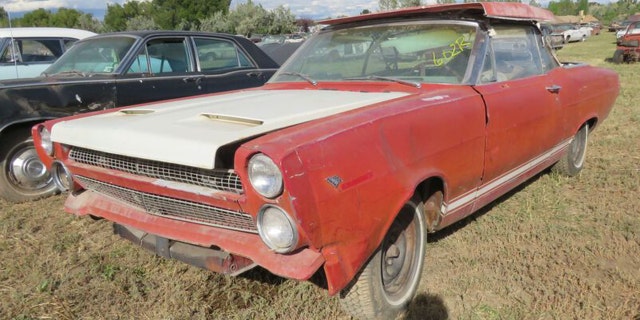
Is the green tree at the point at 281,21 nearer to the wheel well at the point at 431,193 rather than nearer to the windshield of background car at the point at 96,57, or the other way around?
the windshield of background car at the point at 96,57

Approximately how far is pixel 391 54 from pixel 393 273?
5.01 feet

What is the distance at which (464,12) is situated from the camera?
326 centimetres

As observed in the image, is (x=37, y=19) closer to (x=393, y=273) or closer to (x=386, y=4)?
(x=386, y=4)

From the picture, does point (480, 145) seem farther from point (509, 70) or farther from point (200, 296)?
point (200, 296)

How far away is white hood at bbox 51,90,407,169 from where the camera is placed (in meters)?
2.08

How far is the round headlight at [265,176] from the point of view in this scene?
188 centimetres

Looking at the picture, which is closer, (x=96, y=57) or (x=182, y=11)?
(x=96, y=57)

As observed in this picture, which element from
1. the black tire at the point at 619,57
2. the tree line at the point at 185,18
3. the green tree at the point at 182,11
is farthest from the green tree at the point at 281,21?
the black tire at the point at 619,57

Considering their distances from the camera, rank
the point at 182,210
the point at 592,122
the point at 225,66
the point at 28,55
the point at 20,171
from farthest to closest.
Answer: the point at 28,55
the point at 225,66
the point at 592,122
the point at 20,171
the point at 182,210

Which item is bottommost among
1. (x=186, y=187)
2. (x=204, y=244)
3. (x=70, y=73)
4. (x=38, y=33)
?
(x=204, y=244)

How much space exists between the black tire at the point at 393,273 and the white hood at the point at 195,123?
26.6 inches

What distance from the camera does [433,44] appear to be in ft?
10.7

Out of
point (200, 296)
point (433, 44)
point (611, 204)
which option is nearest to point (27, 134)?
point (200, 296)

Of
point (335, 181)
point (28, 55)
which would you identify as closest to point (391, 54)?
point (335, 181)
